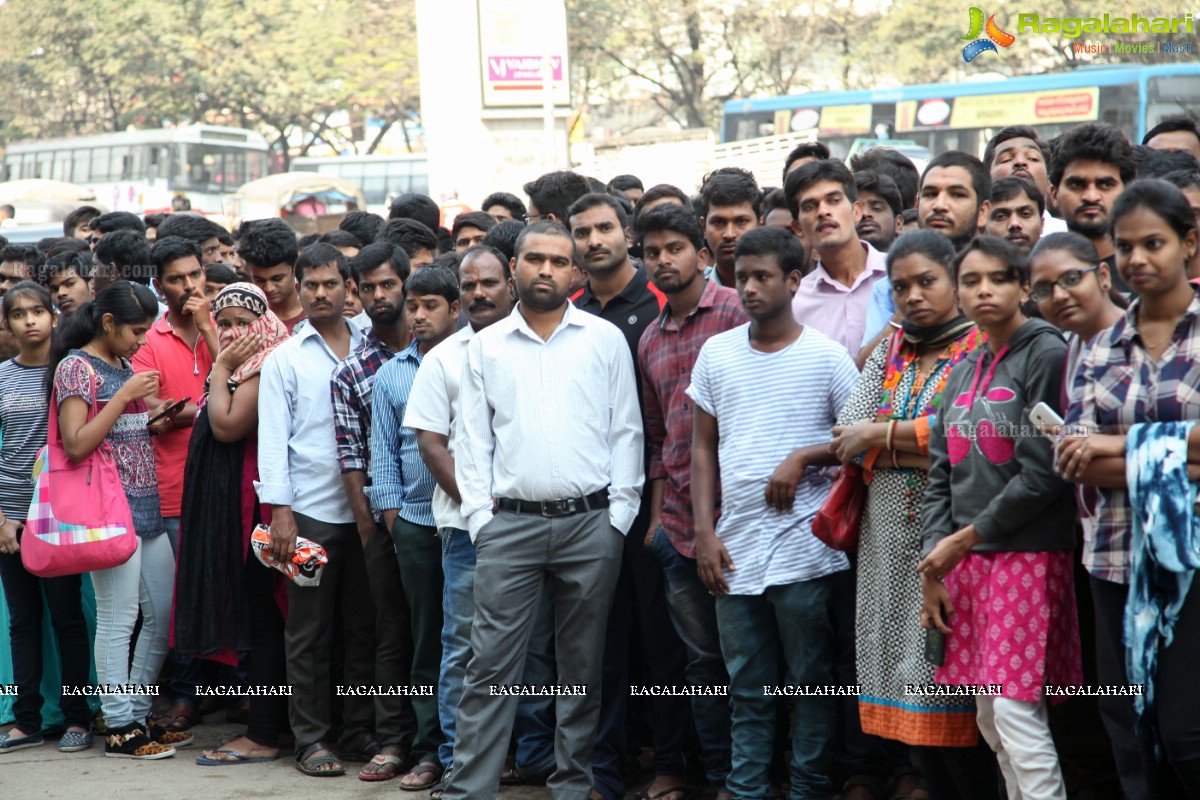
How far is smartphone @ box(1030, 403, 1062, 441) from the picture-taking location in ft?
12.1

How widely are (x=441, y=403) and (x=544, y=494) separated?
2.09 ft

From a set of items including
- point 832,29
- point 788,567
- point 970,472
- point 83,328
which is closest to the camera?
point 970,472

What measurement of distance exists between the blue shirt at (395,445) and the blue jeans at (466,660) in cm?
32

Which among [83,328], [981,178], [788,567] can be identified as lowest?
[788,567]

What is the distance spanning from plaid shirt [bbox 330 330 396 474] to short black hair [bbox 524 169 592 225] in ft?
6.72

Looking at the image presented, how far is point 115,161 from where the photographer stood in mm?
34250

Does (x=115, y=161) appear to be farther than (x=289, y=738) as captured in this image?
Yes

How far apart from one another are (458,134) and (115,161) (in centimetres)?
1073

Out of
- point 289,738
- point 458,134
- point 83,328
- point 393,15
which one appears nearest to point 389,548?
point 289,738

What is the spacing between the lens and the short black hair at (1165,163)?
5098mm

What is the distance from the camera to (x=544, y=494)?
491cm

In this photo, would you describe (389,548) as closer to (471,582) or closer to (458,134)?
(471,582)

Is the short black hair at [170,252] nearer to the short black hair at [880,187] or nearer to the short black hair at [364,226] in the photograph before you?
the short black hair at [364,226]

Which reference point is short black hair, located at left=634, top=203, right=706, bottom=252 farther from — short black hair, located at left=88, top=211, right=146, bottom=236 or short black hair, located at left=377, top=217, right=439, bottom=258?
short black hair, located at left=88, top=211, right=146, bottom=236
